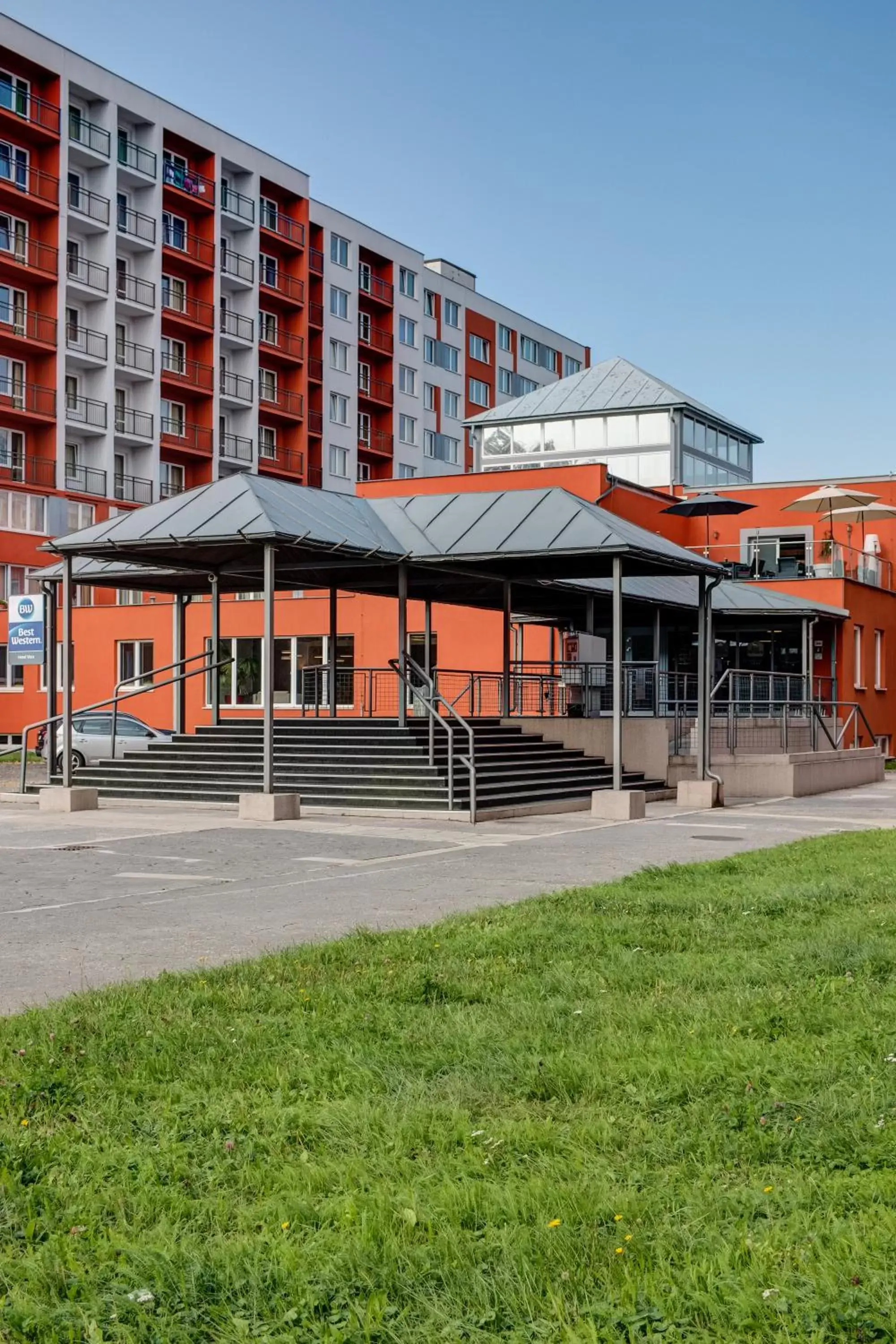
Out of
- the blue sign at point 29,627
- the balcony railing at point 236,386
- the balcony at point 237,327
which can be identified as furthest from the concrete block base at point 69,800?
the balcony at point 237,327

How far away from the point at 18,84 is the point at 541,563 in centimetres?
3858

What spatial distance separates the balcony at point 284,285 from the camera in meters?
66.7

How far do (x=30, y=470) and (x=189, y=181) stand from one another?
16.3 m

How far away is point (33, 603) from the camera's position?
24.7 metres

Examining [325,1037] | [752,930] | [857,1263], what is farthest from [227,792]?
[857,1263]

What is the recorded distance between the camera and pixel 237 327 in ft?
211

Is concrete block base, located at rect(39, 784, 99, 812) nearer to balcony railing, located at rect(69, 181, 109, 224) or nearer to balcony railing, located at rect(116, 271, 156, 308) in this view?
balcony railing, located at rect(69, 181, 109, 224)

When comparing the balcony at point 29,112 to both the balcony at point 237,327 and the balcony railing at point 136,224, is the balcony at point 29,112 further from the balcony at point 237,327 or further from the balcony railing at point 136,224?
the balcony at point 237,327

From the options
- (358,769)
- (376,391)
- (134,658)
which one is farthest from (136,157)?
(358,769)

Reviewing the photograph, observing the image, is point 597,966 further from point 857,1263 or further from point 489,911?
point 857,1263

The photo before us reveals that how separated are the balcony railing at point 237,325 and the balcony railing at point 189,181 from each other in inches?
185

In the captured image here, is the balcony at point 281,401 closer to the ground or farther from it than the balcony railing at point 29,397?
farther from it

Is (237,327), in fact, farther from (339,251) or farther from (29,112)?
(29,112)

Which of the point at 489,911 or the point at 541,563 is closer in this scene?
the point at 489,911
